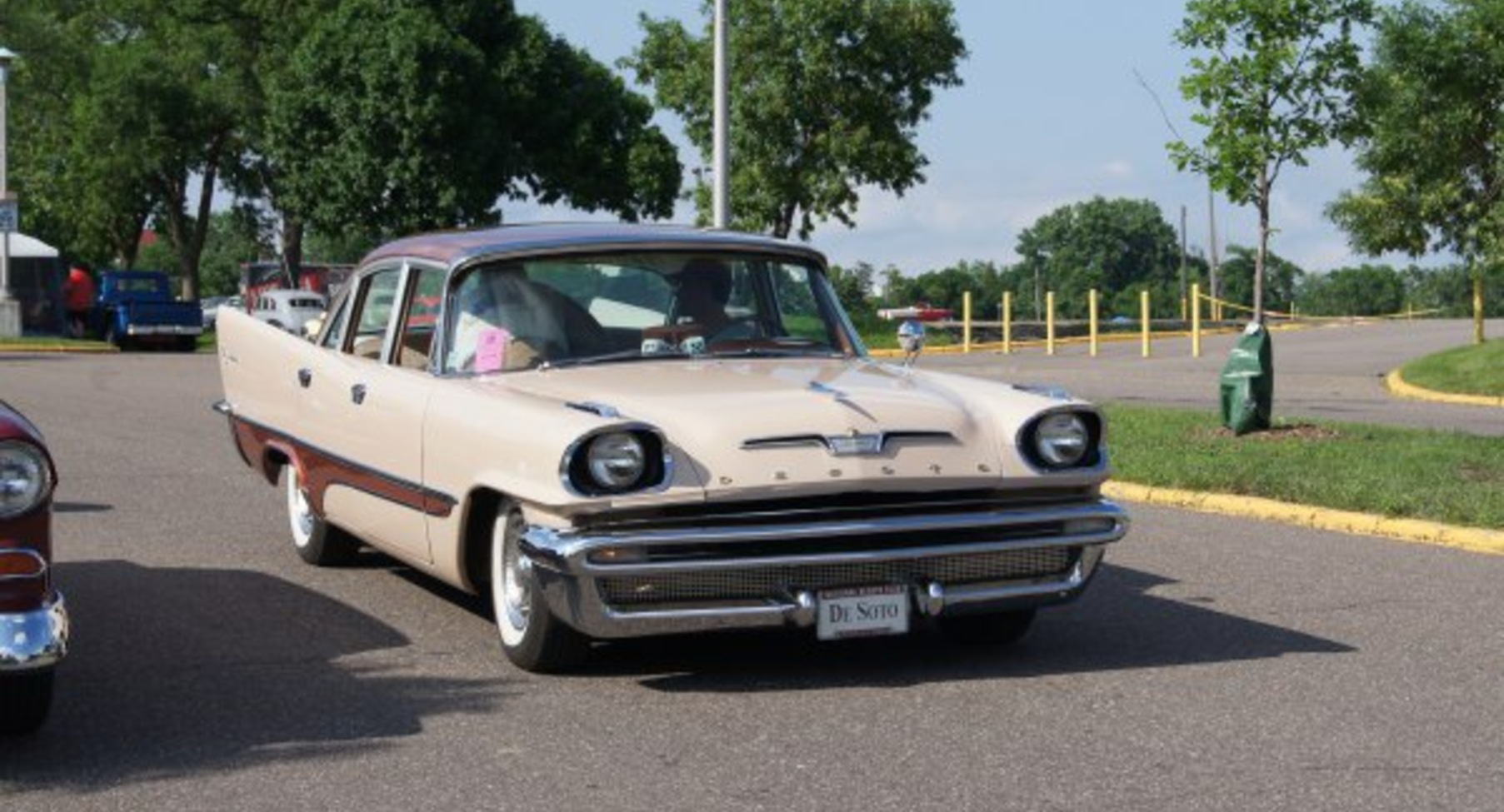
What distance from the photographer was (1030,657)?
7.45m

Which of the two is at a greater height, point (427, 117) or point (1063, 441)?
point (427, 117)

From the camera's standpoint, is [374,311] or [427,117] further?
[427,117]

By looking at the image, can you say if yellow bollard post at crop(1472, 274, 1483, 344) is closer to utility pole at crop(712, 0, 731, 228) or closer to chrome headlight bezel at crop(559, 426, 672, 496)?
utility pole at crop(712, 0, 731, 228)

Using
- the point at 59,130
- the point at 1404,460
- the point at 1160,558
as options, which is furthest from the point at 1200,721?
the point at 59,130

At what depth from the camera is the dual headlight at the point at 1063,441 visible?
7152 mm

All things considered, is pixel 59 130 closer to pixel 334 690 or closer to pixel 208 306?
pixel 208 306

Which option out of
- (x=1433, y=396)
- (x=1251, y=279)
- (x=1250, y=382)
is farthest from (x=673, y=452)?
(x=1251, y=279)

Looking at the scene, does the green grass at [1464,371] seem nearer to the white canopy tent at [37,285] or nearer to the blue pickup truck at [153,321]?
the blue pickup truck at [153,321]

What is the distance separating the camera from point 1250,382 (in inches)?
590

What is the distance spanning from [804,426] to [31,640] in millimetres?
2466

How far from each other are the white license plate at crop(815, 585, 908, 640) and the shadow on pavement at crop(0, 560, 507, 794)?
1.06m

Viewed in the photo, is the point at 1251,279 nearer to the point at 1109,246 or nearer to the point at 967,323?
the point at 1109,246

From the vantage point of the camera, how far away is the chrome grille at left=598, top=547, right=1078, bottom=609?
21.6 ft

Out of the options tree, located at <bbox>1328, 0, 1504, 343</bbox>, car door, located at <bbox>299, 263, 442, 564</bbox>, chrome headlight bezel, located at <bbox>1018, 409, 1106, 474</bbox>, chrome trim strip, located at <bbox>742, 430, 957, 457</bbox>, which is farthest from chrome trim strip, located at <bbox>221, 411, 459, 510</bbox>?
tree, located at <bbox>1328, 0, 1504, 343</bbox>
